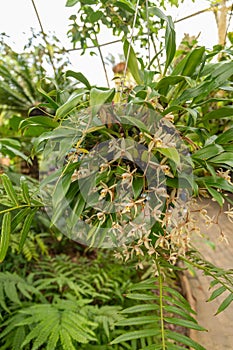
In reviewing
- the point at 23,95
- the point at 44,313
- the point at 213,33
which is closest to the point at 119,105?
the point at 44,313

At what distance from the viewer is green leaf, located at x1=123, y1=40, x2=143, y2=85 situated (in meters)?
0.53

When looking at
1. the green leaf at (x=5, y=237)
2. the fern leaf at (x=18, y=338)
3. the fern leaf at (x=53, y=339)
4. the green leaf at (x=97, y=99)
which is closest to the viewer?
the green leaf at (x=97, y=99)

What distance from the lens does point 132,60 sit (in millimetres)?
546

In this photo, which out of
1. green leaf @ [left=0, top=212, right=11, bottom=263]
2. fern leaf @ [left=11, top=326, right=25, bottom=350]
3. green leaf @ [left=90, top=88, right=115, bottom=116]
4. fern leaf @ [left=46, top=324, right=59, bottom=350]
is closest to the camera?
green leaf @ [left=90, top=88, right=115, bottom=116]

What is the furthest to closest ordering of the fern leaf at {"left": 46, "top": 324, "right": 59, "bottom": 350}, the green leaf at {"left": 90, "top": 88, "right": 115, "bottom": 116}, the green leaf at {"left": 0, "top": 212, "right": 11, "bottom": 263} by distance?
1. the fern leaf at {"left": 46, "top": 324, "right": 59, "bottom": 350}
2. the green leaf at {"left": 0, "top": 212, "right": 11, "bottom": 263}
3. the green leaf at {"left": 90, "top": 88, "right": 115, "bottom": 116}

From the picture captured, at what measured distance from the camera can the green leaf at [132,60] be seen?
0.53m

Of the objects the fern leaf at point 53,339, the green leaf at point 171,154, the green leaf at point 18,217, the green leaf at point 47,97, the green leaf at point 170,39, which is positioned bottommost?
the fern leaf at point 53,339

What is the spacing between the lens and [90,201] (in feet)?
1.66

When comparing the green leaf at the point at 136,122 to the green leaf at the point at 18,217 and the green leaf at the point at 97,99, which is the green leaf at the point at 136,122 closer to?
A: the green leaf at the point at 97,99

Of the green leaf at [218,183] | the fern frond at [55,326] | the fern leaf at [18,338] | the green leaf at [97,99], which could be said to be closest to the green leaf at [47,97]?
the green leaf at [97,99]

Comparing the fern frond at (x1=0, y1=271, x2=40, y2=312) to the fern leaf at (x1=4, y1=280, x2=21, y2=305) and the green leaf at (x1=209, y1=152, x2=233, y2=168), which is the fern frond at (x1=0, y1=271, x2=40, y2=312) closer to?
the fern leaf at (x1=4, y1=280, x2=21, y2=305)

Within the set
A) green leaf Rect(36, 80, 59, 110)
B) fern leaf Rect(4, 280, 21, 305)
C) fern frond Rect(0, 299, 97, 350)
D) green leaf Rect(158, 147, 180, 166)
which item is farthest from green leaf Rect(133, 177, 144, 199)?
fern leaf Rect(4, 280, 21, 305)

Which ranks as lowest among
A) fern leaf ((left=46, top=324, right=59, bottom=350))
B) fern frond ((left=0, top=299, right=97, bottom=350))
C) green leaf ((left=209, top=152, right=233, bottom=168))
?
fern frond ((left=0, top=299, right=97, bottom=350))

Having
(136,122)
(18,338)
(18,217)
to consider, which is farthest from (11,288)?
(136,122)
